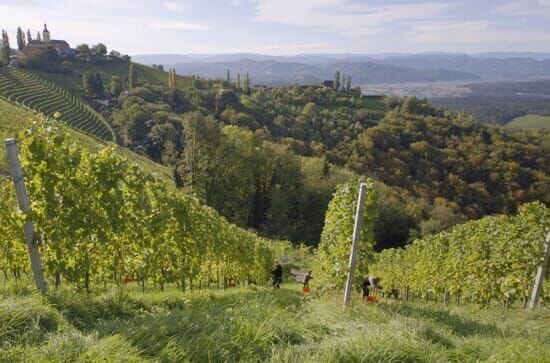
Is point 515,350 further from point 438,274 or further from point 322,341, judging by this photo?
point 438,274

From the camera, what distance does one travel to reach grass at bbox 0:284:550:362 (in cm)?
385

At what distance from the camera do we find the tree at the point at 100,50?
123125mm

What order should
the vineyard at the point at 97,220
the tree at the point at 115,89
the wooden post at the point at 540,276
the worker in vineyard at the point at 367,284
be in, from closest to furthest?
the vineyard at the point at 97,220, the wooden post at the point at 540,276, the worker in vineyard at the point at 367,284, the tree at the point at 115,89

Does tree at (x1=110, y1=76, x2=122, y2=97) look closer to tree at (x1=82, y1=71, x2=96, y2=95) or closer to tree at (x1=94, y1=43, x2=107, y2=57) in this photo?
tree at (x1=82, y1=71, x2=96, y2=95)

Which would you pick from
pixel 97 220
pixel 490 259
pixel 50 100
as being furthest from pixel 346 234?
pixel 50 100

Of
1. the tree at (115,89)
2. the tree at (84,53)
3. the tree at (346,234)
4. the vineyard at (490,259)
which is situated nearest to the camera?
the tree at (346,234)

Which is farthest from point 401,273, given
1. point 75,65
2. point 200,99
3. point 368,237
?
point 75,65

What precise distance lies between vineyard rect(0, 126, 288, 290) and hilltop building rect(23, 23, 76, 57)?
11066 centimetres

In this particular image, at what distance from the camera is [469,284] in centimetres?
1102

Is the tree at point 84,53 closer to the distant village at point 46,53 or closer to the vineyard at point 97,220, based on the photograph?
the distant village at point 46,53

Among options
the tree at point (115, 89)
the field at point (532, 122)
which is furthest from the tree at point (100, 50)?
the field at point (532, 122)

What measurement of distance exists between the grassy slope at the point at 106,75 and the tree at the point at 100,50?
29.3 ft

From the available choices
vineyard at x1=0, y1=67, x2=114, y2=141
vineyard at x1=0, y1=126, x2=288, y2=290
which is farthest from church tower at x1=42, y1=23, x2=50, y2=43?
vineyard at x1=0, y1=126, x2=288, y2=290

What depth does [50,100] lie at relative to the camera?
64.6 m
